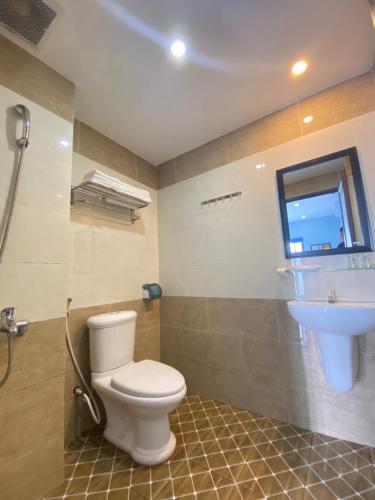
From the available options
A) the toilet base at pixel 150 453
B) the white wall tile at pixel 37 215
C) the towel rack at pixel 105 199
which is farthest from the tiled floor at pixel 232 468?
the towel rack at pixel 105 199

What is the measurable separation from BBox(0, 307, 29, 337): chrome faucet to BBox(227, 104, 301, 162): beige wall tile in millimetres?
1785

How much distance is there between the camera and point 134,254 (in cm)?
200

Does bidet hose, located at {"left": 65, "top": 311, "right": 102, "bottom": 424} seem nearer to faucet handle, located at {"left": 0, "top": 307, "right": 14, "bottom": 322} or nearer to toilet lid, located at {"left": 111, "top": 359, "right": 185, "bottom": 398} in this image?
toilet lid, located at {"left": 111, "top": 359, "right": 185, "bottom": 398}

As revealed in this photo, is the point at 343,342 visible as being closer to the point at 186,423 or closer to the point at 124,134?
the point at 186,423

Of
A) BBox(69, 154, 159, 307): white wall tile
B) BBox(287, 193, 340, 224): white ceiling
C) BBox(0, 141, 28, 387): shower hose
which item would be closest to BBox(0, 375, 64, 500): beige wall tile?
BBox(0, 141, 28, 387): shower hose

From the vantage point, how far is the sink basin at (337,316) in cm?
111

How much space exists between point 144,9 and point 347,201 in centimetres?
150

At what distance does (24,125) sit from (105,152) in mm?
809

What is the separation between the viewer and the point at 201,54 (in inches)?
48.9

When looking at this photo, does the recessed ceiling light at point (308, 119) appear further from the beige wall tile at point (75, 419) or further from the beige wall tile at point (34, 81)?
the beige wall tile at point (75, 419)

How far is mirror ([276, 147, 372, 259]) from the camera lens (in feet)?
4.43

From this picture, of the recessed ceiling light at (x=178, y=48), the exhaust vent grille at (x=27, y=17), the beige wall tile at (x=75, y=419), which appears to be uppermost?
the recessed ceiling light at (x=178, y=48)

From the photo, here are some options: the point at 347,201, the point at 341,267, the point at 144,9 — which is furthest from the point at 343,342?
the point at 144,9

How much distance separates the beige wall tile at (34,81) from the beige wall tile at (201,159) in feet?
3.48
